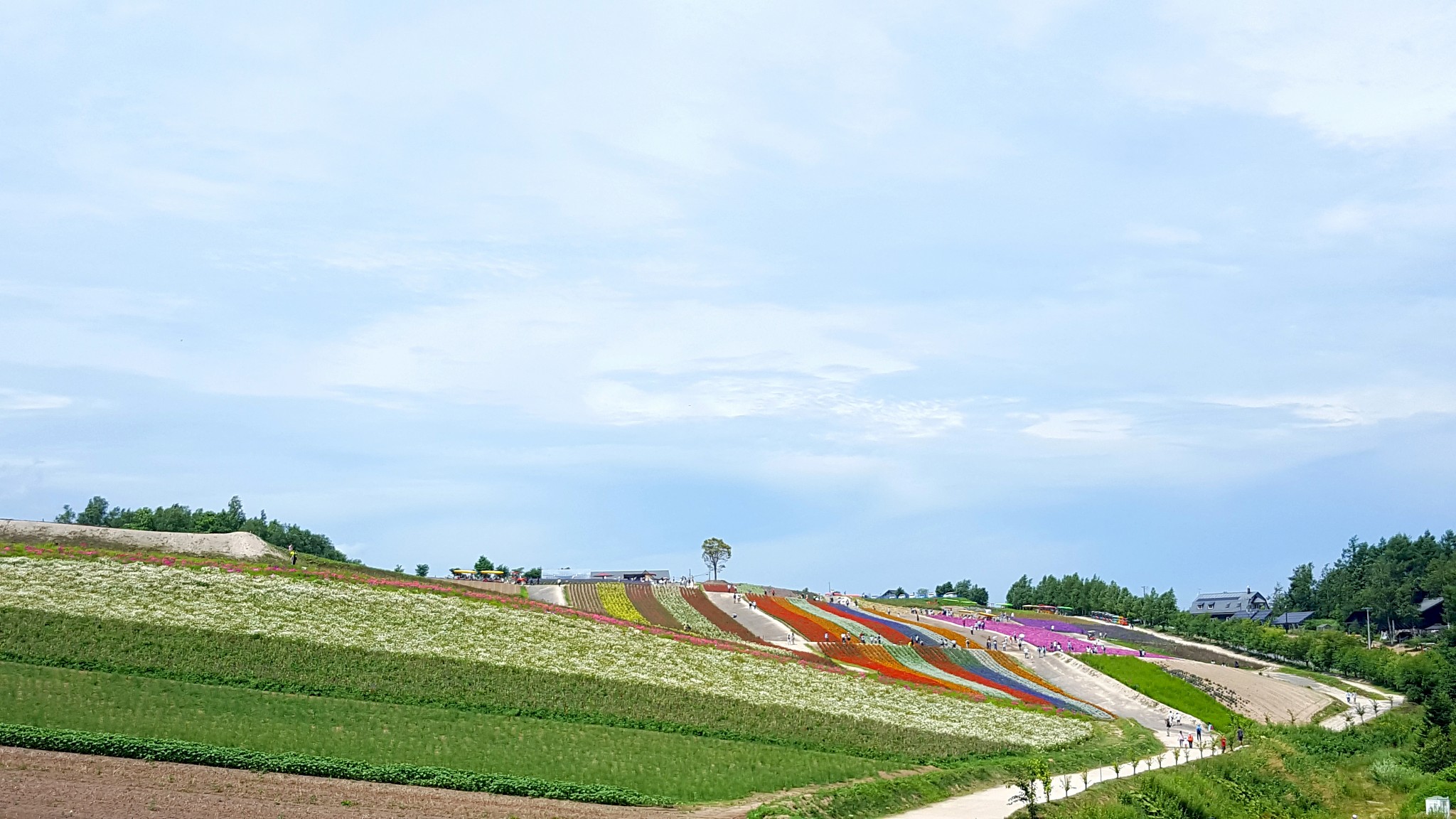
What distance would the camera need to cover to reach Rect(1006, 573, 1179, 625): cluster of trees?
423ft

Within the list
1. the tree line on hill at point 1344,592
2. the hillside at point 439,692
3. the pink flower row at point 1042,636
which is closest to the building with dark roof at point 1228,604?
the tree line on hill at point 1344,592

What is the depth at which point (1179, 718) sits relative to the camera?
60906 mm

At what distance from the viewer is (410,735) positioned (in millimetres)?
36375

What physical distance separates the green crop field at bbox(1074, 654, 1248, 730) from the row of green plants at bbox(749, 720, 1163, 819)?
11115 mm

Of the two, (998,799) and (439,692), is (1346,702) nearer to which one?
(998,799)

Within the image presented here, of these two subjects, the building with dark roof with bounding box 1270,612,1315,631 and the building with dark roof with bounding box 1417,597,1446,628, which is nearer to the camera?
the building with dark roof with bounding box 1417,597,1446,628

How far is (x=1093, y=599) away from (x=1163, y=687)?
81175mm

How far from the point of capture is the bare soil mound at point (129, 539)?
6353cm

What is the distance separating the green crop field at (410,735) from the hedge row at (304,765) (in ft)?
3.77

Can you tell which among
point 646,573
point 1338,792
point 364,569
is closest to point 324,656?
point 364,569

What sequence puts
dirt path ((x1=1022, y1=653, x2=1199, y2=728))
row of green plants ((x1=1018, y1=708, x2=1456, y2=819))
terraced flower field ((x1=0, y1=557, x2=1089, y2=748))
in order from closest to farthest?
1. row of green plants ((x1=1018, y1=708, x2=1456, y2=819))
2. terraced flower field ((x1=0, y1=557, x2=1089, y2=748))
3. dirt path ((x1=1022, y1=653, x2=1199, y2=728))

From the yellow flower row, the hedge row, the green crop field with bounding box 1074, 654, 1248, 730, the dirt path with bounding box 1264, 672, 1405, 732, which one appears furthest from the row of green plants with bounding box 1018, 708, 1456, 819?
the yellow flower row

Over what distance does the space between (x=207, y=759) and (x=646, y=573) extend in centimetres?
10273

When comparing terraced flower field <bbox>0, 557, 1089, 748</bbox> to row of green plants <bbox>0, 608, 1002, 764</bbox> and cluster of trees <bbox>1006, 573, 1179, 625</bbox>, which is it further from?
cluster of trees <bbox>1006, 573, 1179, 625</bbox>
